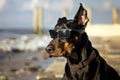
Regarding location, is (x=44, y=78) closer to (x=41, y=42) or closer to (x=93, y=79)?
(x=93, y=79)

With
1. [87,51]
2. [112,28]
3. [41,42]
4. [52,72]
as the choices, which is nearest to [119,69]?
[52,72]

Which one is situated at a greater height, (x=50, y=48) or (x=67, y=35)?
(x=67, y=35)

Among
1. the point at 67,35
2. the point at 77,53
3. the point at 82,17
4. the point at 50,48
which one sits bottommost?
the point at 77,53

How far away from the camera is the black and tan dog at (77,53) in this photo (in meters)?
5.63

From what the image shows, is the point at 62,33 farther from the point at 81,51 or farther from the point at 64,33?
the point at 81,51

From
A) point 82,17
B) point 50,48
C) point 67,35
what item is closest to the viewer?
point 50,48

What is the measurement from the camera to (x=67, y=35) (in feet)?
18.8

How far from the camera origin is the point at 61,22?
5.98 meters

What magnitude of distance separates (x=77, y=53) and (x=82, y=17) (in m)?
0.56

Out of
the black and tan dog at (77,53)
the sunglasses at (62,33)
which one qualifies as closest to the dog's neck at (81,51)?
the black and tan dog at (77,53)

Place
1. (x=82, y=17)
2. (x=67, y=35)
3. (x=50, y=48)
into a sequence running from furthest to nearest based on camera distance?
(x=82, y=17)
(x=67, y=35)
(x=50, y=48)

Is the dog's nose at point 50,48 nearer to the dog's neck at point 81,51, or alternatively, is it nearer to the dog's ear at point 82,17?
the dog's neck at point 81,51

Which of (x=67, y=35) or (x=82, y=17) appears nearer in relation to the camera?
(x=67, y=35)

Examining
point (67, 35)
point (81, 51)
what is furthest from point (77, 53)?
point (67, 35)
